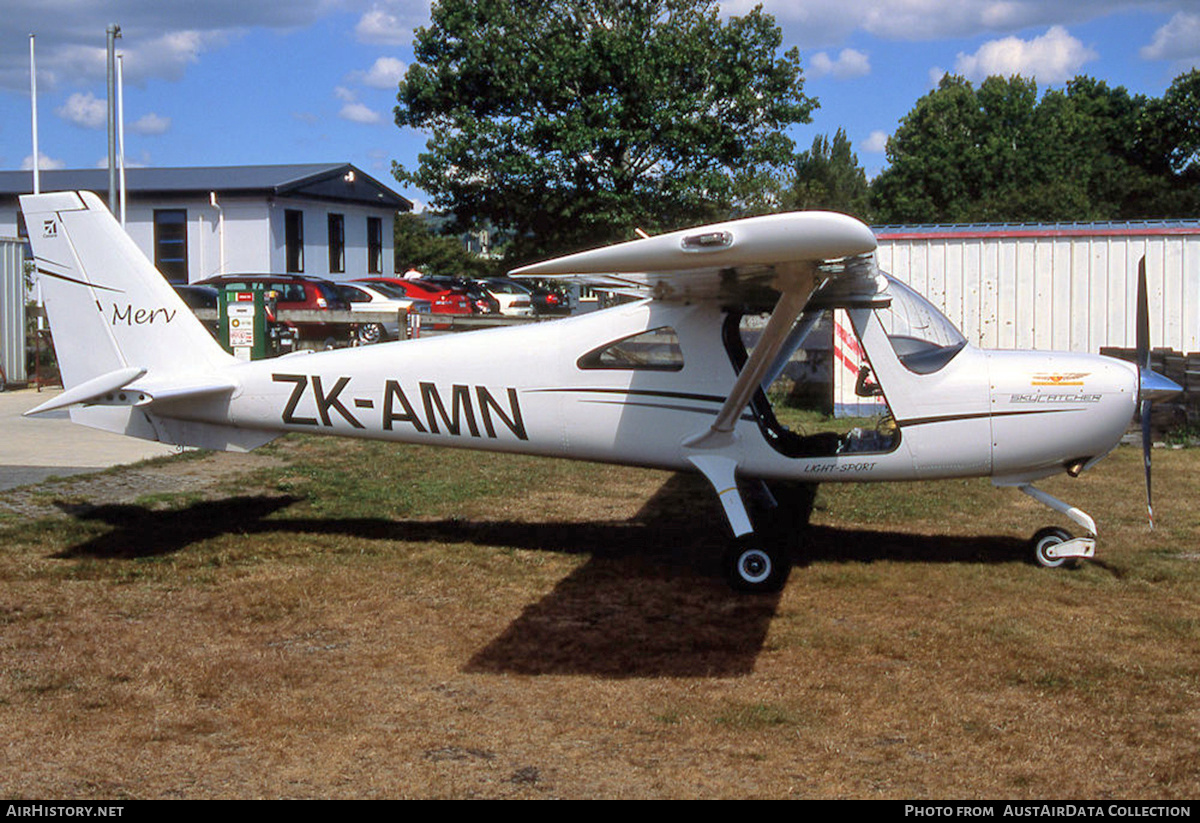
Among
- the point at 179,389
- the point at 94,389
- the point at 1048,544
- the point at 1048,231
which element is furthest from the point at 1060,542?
the point at 1048,231

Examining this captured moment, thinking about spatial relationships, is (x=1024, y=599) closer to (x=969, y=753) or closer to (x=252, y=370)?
(x=969, y=753)

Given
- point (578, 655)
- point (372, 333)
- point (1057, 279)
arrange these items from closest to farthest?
1. point (578, 655)
2. point (1057, 279)
3. point (372, 333)

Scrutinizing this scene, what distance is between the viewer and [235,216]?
3881 centimetres

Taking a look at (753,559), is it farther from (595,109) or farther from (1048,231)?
(595,109)

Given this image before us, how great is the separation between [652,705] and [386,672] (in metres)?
1.48

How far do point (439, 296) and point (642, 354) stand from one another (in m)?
27.8

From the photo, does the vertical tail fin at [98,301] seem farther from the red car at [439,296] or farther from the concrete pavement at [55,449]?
the red car at [439,296]

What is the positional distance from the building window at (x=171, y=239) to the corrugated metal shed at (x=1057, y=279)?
2967 centimetres

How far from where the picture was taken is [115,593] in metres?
7.39

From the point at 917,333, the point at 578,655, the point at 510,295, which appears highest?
the point at 510,295

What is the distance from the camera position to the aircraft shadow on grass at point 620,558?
6.29 metres

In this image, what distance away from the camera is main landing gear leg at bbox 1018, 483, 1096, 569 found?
7.96 meters

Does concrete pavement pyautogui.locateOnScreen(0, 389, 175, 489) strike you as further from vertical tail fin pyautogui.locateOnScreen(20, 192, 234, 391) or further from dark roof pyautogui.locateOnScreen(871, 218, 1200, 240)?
dark roof pyautogui.locateOnScreen(871, 218, 1200, 240)
